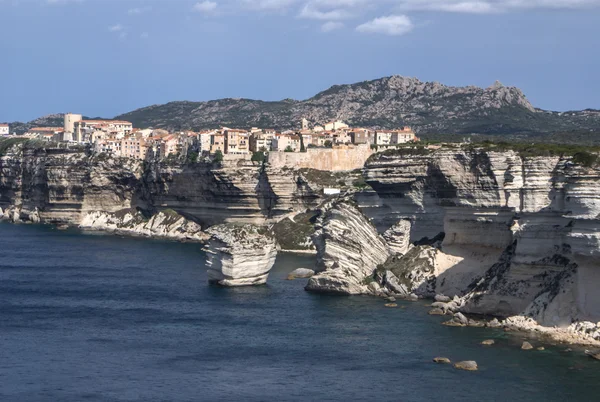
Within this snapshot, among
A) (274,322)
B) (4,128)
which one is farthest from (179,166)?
(4,128)

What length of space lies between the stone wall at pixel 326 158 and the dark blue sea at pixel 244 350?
30.5 meters

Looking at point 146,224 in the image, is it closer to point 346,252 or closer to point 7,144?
point 7,144

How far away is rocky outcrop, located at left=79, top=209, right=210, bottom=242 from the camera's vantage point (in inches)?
3904

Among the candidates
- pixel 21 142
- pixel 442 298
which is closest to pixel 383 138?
pixel 21 142

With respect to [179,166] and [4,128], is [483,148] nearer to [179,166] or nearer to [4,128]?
[179,166]

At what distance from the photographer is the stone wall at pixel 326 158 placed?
95062 millimetres

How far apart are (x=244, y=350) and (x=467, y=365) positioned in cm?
1002

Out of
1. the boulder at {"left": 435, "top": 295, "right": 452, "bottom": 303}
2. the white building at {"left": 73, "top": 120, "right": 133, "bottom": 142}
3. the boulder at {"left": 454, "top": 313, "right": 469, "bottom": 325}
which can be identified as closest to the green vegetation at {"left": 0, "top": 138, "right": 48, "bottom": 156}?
the white building at {"left": 73, "top": 120, "right": 133, "bottom": 142}

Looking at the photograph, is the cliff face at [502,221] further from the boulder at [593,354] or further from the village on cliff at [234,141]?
the village on cliff at [234,141]

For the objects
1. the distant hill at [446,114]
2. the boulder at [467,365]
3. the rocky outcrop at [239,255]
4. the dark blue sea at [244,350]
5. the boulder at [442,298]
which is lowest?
the dark blue sea at [244,350]

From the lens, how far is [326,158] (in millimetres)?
100062

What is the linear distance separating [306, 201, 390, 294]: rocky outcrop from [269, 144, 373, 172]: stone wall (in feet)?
114

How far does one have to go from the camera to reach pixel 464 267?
56719 mm

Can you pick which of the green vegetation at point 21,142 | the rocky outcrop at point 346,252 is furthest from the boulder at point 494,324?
the green vegetation at point 21,142
